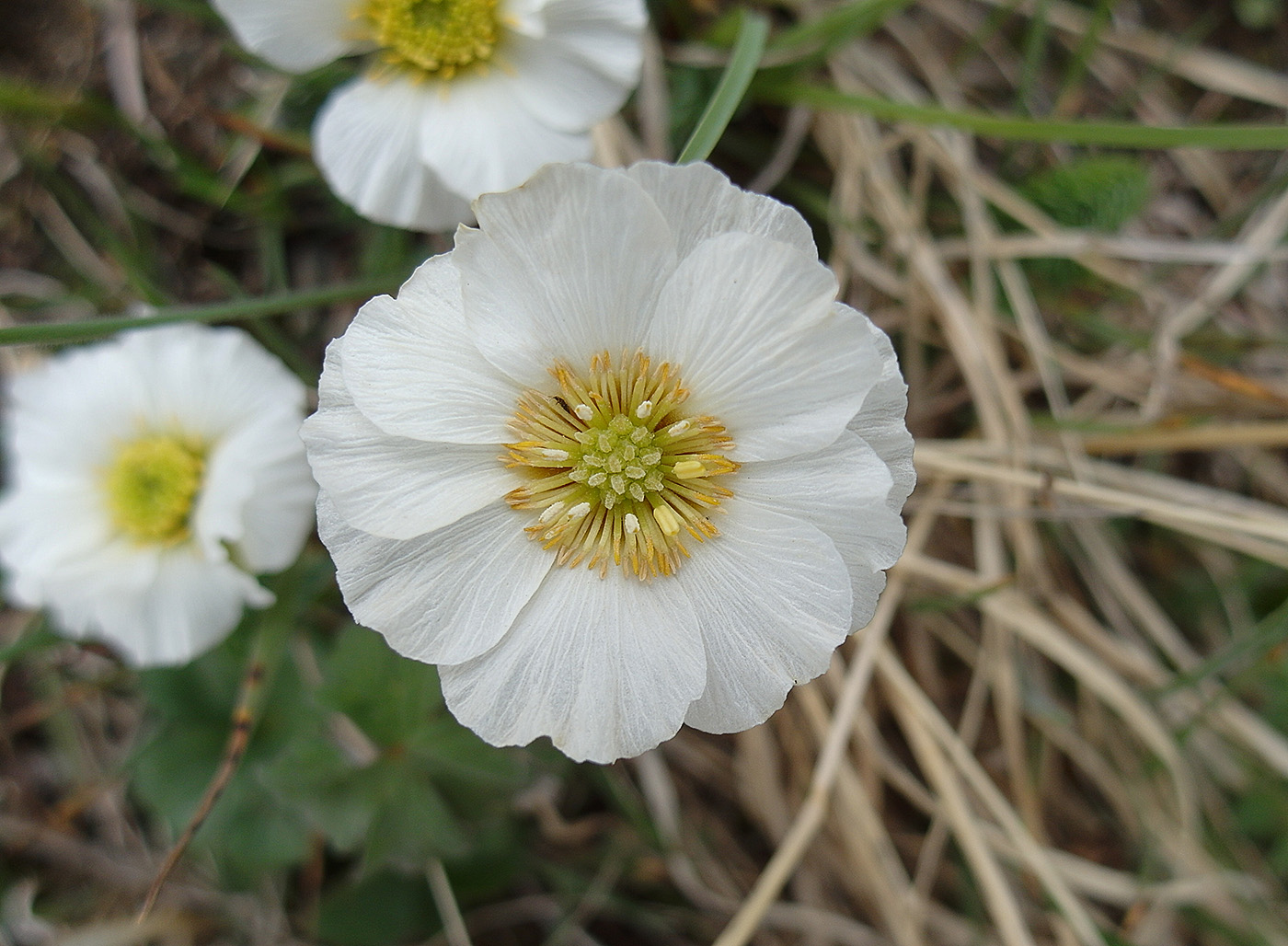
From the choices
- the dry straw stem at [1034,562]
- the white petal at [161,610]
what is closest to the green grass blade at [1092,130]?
the dry straw stem at [1034,562]

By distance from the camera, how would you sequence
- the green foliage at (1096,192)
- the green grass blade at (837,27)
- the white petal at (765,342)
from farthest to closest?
the green foliage at (1096,192), the green grass blade at (837,27), the white petal at (765,342)

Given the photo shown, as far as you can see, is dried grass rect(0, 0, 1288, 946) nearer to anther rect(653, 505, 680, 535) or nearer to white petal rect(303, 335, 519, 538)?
anther rect(653, 505, 680, 535)

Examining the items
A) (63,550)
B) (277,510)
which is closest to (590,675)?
(277,510)

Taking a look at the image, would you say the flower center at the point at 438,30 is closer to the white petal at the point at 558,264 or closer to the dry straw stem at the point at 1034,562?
the white petal at the point at 558,264

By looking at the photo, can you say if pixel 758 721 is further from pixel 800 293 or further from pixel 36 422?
pixel 36 422

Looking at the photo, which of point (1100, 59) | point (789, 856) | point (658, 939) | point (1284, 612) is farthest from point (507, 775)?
point (1100, 59)

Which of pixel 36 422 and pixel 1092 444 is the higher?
pixel 1092 444

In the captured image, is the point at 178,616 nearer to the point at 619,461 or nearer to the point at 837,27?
the point at 619,461
